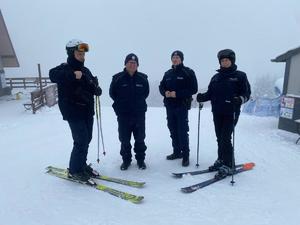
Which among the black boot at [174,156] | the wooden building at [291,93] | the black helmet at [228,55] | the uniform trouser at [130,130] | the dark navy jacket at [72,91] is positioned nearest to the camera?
the dark navy jacket at [72,91]

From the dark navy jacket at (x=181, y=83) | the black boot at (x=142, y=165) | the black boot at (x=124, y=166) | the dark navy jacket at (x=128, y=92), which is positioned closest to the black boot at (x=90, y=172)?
the black boot at (x=124, y=166)

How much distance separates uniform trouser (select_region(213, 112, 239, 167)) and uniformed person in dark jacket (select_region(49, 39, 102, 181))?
2.25 m

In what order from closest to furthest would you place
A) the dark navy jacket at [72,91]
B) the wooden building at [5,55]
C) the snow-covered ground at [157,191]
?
1. the snow-covered ground at [157,191]
2. the dark navy jacket at [72,91]
3. the wooden building at [5,55]

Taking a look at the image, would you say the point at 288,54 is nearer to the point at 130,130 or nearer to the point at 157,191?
the point at 130,130

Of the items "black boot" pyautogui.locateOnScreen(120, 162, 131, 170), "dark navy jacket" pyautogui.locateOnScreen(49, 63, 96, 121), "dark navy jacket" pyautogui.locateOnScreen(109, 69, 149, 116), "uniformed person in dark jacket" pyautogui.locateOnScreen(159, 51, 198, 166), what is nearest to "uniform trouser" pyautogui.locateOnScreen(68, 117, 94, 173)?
"dark navy jacket" pyautogui.locateOnScreen(49, 63, 96, 121)

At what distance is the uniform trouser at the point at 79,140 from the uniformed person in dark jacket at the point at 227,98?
2.27 m

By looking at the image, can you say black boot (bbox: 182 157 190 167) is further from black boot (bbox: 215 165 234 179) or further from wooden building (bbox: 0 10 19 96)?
wooden building (bbox: 0 10 19 96)

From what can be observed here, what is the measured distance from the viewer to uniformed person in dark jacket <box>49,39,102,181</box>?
15.0ft

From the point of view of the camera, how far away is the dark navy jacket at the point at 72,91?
4.55 m

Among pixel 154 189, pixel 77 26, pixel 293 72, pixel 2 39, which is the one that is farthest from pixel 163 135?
pixel 77 26

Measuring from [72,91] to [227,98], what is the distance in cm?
263

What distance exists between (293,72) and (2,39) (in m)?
19.4

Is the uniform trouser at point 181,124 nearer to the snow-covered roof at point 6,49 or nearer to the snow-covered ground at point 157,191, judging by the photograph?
the snow-covered ground at point 157,191

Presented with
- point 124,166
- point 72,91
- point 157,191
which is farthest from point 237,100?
point 72,91
